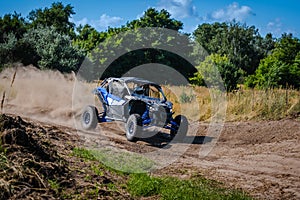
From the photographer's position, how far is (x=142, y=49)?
50656 millimetres

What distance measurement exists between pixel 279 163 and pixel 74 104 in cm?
1024

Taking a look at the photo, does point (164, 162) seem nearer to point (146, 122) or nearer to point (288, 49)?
point (146, 122)

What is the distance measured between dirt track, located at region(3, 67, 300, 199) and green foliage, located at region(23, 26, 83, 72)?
464 inches

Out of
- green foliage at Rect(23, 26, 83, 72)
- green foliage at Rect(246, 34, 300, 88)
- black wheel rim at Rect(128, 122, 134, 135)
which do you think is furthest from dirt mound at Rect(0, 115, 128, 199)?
green foliage at Rect(246, 34, 300, 88)

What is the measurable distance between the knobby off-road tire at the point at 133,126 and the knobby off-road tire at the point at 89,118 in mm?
1868

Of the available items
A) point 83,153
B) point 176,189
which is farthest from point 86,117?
point 176,189

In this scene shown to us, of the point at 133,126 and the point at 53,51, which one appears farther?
the point at 53,51

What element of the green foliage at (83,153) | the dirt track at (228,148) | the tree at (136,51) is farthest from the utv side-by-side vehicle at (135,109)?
the tree at (136,51)

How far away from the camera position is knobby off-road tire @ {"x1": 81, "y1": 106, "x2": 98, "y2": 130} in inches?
582

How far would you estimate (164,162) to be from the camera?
1060cm

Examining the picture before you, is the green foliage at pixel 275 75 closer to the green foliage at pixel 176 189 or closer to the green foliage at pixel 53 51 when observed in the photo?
the green foliage at pixel 53 51

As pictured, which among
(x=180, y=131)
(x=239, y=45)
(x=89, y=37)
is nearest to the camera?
(x=180, y=131)

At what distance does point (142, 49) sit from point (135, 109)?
37111 mm

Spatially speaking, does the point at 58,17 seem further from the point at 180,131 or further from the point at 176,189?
the point at 176,189
